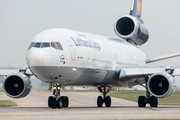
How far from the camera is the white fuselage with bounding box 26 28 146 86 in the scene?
60.1 ft

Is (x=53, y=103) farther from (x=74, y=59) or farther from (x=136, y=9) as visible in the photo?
(x=136, y=9)

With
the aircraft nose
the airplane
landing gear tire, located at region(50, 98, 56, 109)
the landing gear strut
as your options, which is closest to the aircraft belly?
the airplane

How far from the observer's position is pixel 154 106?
80.2 ft

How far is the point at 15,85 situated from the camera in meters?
21.3

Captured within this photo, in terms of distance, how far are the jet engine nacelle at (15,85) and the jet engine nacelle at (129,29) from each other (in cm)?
1131

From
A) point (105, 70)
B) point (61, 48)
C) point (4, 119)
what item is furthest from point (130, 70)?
point (4, 119)

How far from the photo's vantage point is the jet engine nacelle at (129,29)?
29547 millimetres

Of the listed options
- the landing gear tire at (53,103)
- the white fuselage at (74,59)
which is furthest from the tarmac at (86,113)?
the white fuselage at (74,59)

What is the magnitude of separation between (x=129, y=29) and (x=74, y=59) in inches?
456

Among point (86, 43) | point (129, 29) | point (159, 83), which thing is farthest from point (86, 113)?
point (129, 29)

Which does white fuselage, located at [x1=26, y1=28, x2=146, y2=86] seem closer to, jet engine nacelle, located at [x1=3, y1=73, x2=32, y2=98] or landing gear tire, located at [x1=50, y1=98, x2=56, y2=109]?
landing gear tire, located at [x1=50, y1=98, x2=56, y2=109]

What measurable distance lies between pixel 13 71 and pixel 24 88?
2600 millimetres

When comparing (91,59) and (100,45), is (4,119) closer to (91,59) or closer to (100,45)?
(91,59)

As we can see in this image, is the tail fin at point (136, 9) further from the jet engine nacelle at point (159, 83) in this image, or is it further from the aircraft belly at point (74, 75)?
the jet engine nacelle at point (159, 83)
